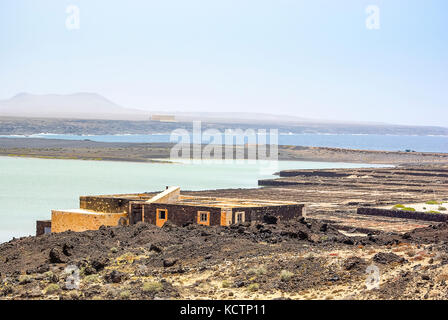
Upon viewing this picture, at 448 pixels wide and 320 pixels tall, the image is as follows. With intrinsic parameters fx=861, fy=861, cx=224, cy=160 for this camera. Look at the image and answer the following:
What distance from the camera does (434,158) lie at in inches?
4668

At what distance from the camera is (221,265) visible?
19.5m

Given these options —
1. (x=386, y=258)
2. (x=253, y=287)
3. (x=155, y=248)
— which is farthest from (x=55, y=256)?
(x=386, y=258)

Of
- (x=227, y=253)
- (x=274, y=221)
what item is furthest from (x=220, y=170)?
(x=227, y=253)

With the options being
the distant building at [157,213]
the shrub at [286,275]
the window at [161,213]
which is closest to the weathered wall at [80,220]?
the distant building at [157,213]

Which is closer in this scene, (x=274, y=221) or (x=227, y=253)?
(x=227, y=253)

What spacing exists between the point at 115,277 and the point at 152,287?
5.46ft

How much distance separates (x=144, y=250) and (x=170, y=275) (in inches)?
117

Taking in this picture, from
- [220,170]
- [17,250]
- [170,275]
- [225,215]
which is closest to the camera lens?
[170,275]

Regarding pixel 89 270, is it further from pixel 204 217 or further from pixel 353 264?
pixel 204 217

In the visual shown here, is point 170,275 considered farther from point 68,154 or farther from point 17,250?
point 68,154

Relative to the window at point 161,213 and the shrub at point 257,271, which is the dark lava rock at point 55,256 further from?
the window at point 161,213

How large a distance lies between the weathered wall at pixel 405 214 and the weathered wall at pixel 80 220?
59.9ft

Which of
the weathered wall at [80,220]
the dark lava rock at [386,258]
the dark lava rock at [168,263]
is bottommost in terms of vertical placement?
the weathered wall at [80,220]

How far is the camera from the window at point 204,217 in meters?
27.8
